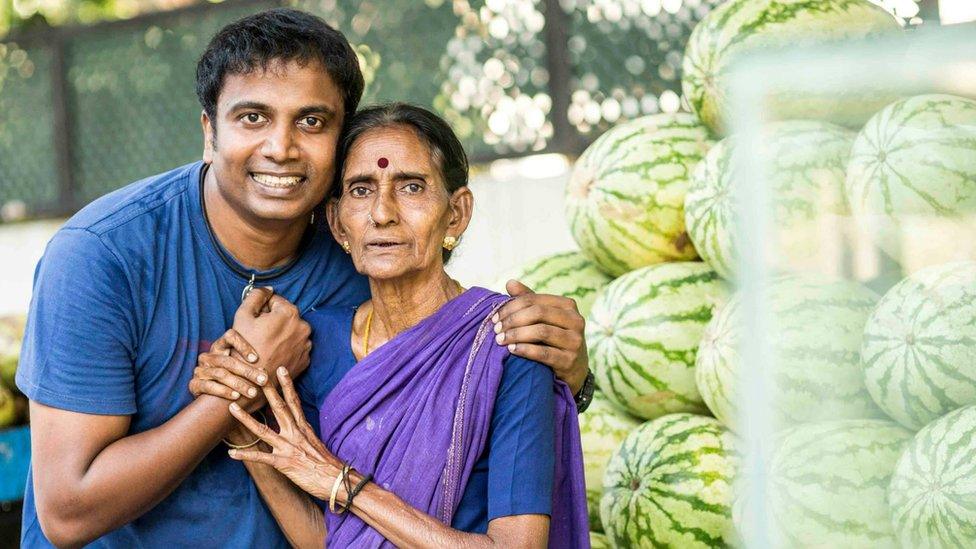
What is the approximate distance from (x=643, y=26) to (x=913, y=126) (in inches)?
132

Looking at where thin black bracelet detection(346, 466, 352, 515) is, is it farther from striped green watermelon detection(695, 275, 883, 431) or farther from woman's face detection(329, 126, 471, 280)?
striped green watermelon detection(695, 275, 883, 431)

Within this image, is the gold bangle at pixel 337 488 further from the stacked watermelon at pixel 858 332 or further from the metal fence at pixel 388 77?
the metal fence at pixel 388 77

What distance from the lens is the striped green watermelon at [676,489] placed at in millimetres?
3268

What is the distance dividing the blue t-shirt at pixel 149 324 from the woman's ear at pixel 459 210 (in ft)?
1.31

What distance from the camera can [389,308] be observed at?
254cm

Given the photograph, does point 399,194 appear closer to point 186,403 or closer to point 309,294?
point 309,294

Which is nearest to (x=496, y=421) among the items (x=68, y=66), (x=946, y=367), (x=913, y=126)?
(x=946, y=367)

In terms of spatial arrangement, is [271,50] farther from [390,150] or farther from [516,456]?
[516,456]

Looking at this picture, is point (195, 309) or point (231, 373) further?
point (195, 309)

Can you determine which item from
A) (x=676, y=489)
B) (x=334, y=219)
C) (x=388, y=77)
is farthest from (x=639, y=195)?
(x=388, y=77)

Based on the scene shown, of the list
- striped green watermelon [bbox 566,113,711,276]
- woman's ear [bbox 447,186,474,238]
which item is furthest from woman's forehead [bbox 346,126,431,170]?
striped green watermelon [bbox 566,113,711,276]

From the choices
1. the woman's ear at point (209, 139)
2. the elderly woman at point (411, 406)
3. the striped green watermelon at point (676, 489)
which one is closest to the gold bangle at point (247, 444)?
the elderly woman at point (411, 406)

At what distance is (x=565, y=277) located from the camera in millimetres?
3992

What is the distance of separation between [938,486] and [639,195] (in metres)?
1.90
